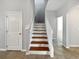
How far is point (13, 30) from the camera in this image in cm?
691

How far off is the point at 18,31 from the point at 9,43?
2.75ft

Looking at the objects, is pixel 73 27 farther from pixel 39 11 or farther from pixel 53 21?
pixel 39 11

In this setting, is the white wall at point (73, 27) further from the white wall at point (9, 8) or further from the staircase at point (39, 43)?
the white wall at point (9, 8)

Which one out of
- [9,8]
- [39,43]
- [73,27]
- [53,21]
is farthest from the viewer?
[53,21]

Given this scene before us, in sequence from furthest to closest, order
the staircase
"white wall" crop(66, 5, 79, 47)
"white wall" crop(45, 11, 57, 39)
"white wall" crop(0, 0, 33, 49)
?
"white wall" crop(45, 11, 57, 39), "white wall" crop(66, 5, 79, 47), "white wall" crop(0, 0, 33, 49), the staircase

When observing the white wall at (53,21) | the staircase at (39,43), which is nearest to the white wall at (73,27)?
the staircase at (39,43)

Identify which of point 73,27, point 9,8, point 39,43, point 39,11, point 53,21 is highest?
point 39,11

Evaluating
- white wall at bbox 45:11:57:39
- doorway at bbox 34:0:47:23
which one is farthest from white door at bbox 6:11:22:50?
white wall at bbox 45:11:57:39

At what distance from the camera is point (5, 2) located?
22.6 ft

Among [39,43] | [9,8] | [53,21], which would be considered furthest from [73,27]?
[9,8]

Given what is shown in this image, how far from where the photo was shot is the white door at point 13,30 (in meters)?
6.85

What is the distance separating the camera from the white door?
685 cm

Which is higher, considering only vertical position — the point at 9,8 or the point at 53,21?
the point at 9,8

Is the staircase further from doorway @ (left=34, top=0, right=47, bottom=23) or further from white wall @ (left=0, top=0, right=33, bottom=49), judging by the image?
doorway @ (left=34, top=0, right=47, bottom=23)
